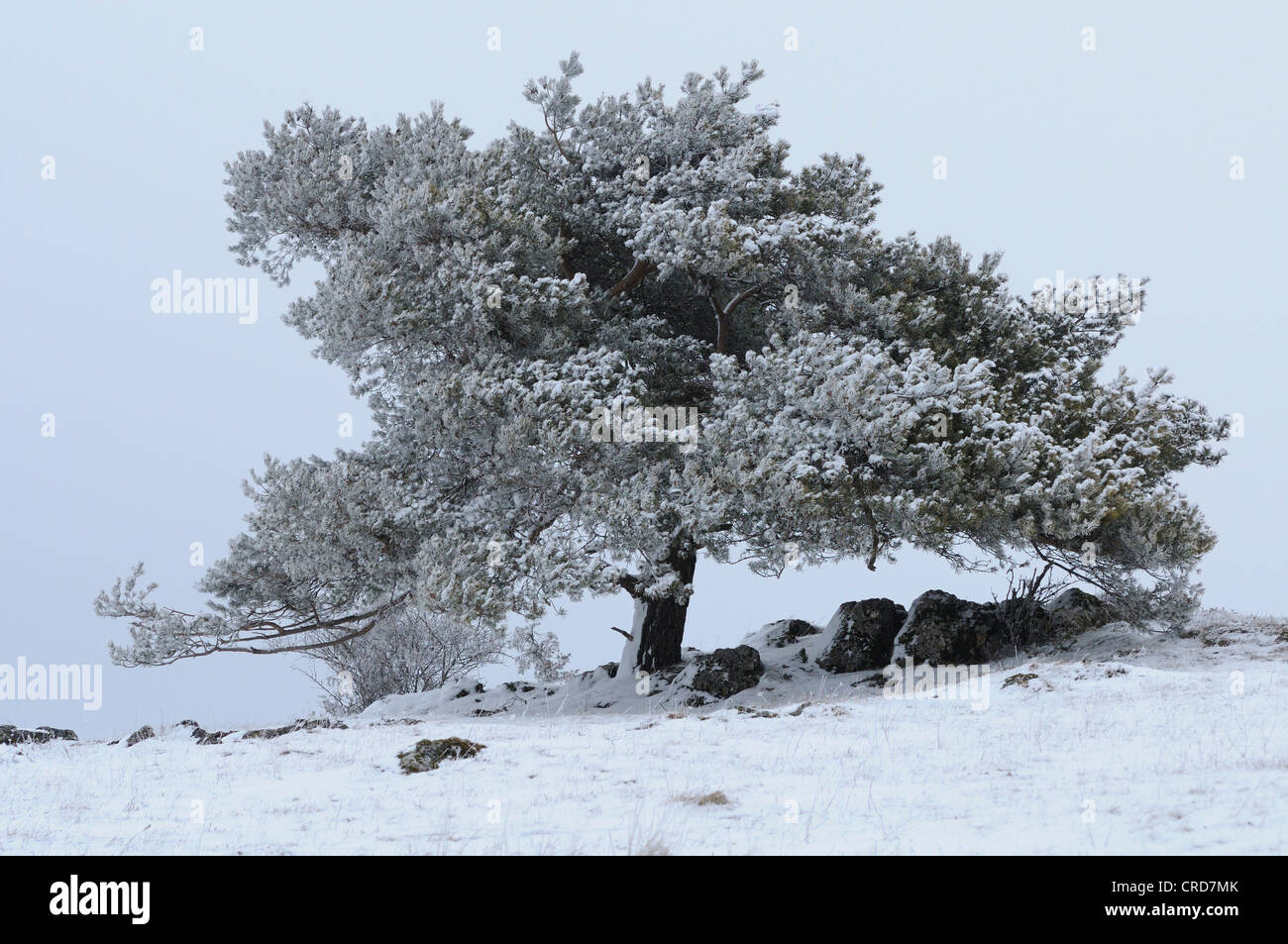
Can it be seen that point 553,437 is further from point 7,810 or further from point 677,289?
point 7,810

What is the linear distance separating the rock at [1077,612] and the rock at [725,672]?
5.01 m

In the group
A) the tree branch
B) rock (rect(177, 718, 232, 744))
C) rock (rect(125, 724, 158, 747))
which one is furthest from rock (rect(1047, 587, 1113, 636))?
rock (rect(125, 724, 158, 747))

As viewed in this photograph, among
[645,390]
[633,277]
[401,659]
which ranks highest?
[633,277]

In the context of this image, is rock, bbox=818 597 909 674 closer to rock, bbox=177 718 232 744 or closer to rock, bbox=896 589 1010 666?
rock, bbox=896 589 1010 666

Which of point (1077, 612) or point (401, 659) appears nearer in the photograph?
point (1077, 612)

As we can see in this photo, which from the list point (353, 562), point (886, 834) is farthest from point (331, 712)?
point (886, 834)

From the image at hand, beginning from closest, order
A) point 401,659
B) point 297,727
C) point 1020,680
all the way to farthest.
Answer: point 1020,680 < point 297,727 < point 401,659

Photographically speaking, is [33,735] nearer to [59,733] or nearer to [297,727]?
[59,733]

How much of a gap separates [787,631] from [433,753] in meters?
A: 10.8

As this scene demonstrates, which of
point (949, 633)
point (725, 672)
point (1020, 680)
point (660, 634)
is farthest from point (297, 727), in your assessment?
point (949, 633)

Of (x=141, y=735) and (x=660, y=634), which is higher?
(x=660, y=634)

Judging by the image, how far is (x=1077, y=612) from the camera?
54.9 feet

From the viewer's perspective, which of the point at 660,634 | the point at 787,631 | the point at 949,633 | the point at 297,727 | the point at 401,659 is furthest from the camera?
the point at 401,659

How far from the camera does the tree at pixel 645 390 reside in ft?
42.6
